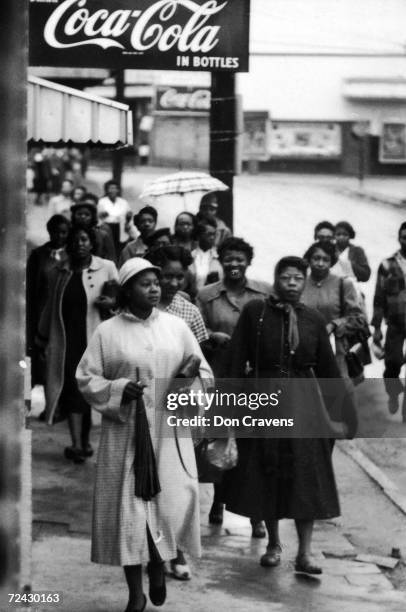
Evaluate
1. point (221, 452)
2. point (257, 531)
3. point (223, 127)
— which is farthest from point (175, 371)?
point (223, 127)

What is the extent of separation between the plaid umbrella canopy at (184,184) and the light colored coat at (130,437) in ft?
18.6

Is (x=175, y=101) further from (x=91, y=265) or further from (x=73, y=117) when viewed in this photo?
(x=73, y=117)

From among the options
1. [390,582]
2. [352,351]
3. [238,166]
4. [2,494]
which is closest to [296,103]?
[238,166]

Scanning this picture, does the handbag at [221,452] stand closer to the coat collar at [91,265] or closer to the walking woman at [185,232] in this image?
the coat collar at [91,265]

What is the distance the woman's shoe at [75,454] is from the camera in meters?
8.84

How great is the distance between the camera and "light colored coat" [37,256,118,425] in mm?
8984

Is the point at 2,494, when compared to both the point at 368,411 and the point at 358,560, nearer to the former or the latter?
the point at 358,560

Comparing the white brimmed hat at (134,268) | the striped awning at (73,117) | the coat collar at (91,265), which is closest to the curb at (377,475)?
the coat collar at (91,265)

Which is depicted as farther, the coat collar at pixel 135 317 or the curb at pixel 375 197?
the curb at pixel 375 197

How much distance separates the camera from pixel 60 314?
353 inches

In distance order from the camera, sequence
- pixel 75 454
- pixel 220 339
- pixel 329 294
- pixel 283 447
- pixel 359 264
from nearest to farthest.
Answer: pixel 283 447 < pixel 220 339 < pixel 75 454 < pixel 329 294 < pixel 359 264

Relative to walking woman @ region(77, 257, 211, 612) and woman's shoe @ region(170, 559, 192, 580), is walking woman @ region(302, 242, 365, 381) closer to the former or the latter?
woman's shoe @ region(170, 559, 192, 580)

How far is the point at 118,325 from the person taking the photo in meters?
6.01

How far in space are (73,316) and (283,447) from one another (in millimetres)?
2586
